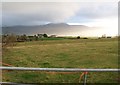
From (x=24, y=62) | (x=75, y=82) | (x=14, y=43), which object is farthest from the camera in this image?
(x=24, y=62)

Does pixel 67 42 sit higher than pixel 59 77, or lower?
higher

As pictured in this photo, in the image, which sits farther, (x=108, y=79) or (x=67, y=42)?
(x=67, y=42)

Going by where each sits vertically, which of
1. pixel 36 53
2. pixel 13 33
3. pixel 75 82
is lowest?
pixel 75 82

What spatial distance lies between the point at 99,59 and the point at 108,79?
145cm

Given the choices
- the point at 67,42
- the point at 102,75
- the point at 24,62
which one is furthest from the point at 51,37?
the point at 102,75

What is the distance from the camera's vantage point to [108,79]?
712 centimetres

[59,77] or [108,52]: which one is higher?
[108,52]

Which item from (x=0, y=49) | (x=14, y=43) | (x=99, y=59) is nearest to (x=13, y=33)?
(x=14, y=43)

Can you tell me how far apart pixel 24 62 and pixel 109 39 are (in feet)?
8.91

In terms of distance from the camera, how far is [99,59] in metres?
8.50

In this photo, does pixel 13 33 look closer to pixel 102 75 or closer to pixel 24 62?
pixel 24 62

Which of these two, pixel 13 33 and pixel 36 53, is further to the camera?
pixel 36 53

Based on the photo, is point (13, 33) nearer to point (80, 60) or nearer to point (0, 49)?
point (0, 49)

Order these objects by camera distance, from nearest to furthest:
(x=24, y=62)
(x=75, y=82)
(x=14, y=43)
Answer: (x=75, y=82)
(x=14, y=43)
(x=24, y=62)
